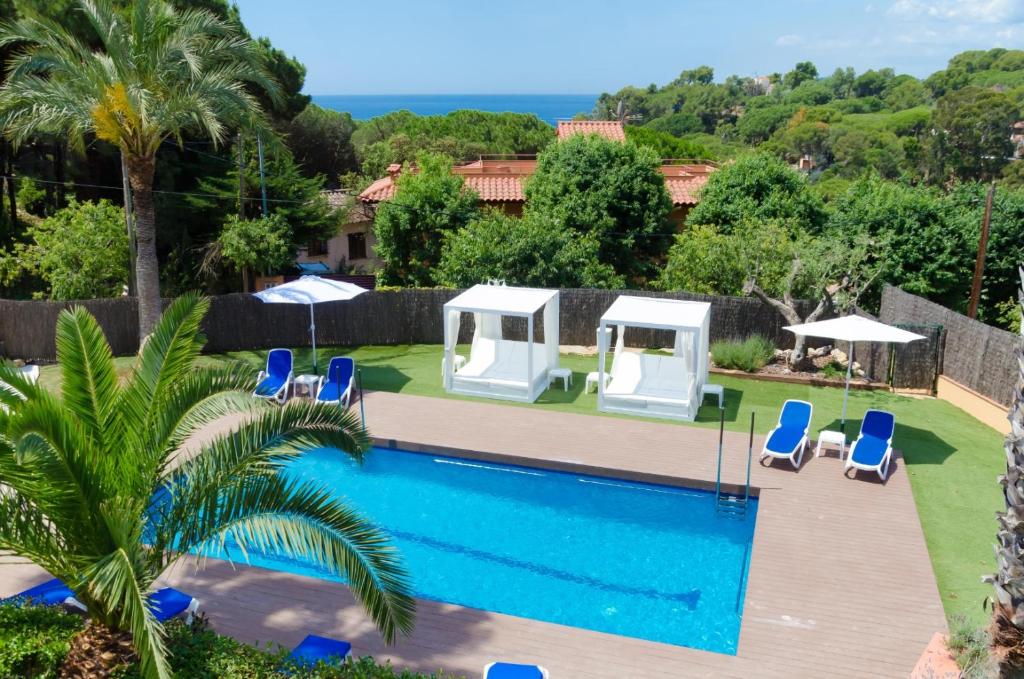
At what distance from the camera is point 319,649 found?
739 centimetres

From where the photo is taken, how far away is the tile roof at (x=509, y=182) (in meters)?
30.4

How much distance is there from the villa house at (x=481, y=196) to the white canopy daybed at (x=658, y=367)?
37.2 feet

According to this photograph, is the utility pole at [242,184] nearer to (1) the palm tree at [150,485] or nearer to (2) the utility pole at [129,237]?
(2) the utility pole at [129,237]

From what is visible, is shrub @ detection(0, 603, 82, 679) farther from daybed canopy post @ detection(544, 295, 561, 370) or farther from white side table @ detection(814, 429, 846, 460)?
daybed canopy post @ detection(544, 295, 561, 370)

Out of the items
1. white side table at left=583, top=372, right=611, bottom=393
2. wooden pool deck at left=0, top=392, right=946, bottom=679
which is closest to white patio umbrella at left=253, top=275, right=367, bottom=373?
white side table at left=583, top=372, right=611, bottom=393

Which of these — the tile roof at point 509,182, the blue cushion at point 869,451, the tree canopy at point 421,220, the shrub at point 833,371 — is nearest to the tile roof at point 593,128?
the tile roof at point 509,182

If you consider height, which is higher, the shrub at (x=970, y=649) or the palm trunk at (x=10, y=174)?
the palm trunk at (x=10, y=174)

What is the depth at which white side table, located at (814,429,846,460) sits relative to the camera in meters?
13.1

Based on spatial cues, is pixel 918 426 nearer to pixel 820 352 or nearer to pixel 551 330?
pixel 820 352

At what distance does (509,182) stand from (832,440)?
20.8 meters

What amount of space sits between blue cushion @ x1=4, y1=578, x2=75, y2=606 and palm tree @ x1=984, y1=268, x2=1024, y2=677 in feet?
Result: 26.1

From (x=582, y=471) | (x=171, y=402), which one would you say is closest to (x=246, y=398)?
(x=171, y=402)

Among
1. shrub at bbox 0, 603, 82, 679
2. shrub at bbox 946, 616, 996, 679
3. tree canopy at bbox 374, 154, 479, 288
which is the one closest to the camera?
shrub at bbox 946, 616, 996, 679

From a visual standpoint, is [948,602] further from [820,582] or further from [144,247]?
[144,247]
